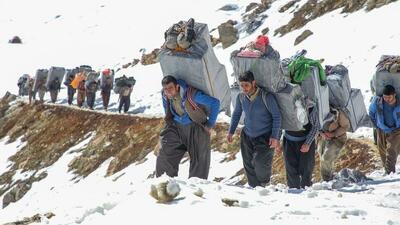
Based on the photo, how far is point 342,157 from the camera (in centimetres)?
1197

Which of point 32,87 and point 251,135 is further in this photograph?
point 32,87

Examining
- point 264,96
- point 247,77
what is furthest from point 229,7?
point 247,77

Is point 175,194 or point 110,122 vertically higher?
point 175,194

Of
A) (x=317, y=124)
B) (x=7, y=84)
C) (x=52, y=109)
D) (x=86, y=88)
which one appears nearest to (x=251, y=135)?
(x=317, y=124)

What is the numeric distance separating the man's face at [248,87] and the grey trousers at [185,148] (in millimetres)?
708

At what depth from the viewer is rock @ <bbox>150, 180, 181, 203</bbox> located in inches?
194

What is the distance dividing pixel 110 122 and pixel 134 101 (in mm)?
3958

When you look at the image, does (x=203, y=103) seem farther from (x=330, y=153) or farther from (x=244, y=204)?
(x=330, y=153)

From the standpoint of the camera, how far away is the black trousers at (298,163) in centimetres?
719

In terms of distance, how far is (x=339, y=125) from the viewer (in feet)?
25.8

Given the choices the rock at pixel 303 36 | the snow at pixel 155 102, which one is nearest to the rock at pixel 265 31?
the snow at pixel 155 102

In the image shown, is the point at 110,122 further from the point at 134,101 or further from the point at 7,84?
the point at 7,84

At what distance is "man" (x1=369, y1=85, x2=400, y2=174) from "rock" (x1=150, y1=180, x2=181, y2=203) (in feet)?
12.9

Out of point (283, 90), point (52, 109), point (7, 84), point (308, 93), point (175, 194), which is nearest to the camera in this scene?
point (175, 194)
